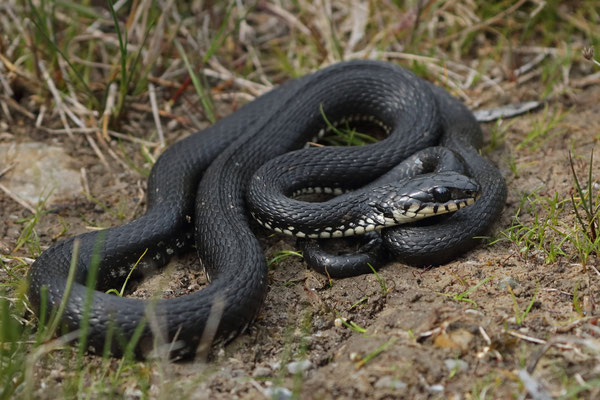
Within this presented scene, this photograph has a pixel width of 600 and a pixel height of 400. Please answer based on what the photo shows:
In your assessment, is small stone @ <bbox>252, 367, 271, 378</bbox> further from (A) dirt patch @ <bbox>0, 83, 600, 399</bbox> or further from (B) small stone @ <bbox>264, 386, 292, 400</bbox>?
(B) small stone @ <bbox>264, 386, 292, 400</bbox>

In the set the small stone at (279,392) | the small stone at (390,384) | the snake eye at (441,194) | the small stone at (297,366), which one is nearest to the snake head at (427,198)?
the snake eye at (441,194)

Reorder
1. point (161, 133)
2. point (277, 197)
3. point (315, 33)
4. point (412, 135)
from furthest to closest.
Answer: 1. point (315, 33)
2. point (161, 133)
3. point (412, 135)
4. point (277, 197)

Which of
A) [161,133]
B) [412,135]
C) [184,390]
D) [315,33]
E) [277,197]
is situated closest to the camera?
[184,390]

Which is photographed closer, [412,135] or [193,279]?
[193,279]

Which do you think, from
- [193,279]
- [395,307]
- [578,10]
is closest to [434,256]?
[395,307]

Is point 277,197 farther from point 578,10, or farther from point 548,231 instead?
point 578,10

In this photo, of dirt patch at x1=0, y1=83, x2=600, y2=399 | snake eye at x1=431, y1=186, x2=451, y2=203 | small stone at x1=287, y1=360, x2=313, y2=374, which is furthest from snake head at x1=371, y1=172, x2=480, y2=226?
small stone at x1=287, y1=360, x2=313, y2=374

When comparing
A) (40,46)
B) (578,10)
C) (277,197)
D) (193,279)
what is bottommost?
(193,279)
